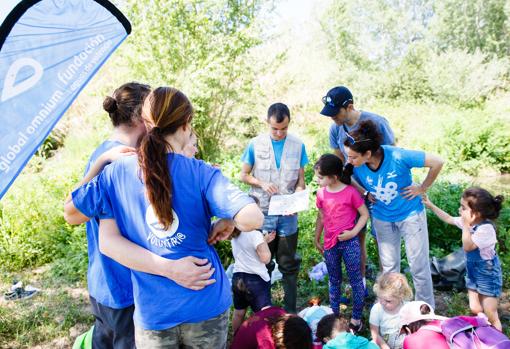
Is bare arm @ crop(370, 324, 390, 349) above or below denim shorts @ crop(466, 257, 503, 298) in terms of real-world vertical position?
below

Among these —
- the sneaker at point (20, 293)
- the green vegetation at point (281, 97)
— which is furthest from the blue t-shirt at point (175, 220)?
the sneaker at point (20, 293)

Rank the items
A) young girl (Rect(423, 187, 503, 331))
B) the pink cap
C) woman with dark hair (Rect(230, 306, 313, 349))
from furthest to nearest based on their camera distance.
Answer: young girl (Rect(423, 187, 503, 331))
the pink cap
woman with dark hair (Rect(230, 306, 313, 349))

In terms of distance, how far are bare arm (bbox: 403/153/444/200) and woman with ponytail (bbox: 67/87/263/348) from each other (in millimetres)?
1943

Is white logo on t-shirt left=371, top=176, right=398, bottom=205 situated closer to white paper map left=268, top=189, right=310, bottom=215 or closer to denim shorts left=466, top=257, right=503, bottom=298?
white paper map left=268, top=189, right=310, bottom=215

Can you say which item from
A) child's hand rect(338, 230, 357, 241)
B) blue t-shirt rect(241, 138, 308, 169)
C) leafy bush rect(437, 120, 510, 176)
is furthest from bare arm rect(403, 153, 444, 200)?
leafy bush rect(437, 120, 510, 176)

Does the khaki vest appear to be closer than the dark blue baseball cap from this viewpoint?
No

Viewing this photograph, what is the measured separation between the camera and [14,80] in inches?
59.9

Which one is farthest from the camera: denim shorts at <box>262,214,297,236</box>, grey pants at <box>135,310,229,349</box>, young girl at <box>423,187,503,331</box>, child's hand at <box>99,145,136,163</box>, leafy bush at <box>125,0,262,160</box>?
leafy bush at <box>125,0,262,160</box>

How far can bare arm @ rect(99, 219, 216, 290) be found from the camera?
5.25ft

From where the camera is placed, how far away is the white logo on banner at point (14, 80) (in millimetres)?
1505

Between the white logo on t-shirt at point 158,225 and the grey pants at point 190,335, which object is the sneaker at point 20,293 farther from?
the white logo on t-shirt at point 158,225

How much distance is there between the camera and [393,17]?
59.7 ft

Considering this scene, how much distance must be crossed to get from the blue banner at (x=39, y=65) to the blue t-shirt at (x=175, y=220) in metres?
0.30

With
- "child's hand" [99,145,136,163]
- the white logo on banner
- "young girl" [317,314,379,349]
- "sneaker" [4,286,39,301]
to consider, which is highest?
the white logo on banner
